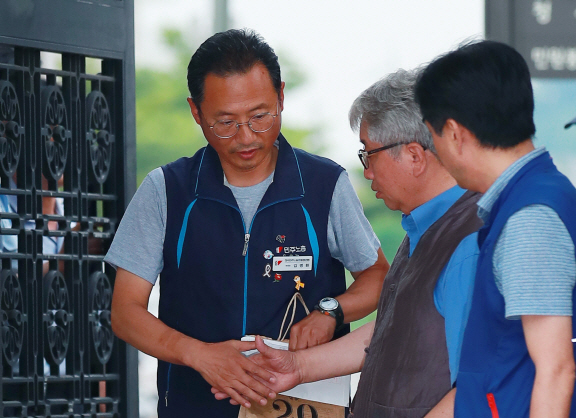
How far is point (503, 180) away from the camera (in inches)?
53.2

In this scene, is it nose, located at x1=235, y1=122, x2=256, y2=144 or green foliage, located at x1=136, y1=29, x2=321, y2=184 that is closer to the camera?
nose, located at x1=235, y1=122, x2=256, y2=144

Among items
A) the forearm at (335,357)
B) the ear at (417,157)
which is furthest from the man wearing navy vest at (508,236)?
the forearm at (335,357)

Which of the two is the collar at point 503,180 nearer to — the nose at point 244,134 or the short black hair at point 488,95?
the short black hair at point 488,95

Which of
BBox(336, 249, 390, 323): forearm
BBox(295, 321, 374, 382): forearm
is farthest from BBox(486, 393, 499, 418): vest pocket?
BBox(336, 249, 390, 323): forearm

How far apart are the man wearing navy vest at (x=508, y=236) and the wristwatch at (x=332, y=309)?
0.80 meters

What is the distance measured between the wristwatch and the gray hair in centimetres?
51

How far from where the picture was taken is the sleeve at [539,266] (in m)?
1.24

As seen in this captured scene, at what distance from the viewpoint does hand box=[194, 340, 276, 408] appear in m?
2.10

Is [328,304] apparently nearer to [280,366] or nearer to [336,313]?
[336,313]

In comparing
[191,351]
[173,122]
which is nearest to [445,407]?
[191,351]

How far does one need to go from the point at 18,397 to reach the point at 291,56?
32.1 feet

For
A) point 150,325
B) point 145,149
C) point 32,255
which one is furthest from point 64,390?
point 145,149

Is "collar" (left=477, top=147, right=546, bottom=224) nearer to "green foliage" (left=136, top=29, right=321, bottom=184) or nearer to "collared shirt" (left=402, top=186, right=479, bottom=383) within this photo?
"collared shirt" (left=402, top=186, right=479, bottom=383)

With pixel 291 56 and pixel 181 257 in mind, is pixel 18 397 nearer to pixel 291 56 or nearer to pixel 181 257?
pixel 181 257
